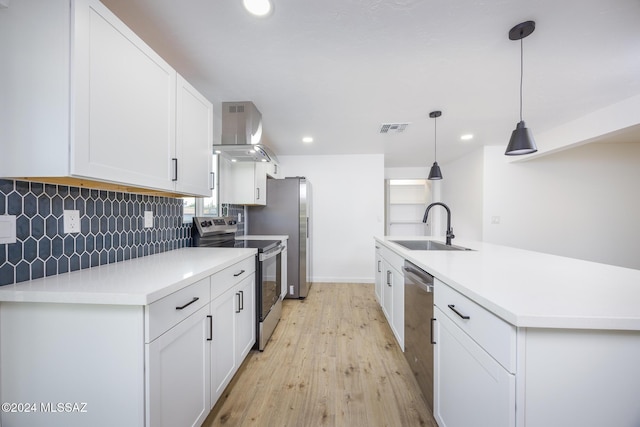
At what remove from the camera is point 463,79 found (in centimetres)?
192

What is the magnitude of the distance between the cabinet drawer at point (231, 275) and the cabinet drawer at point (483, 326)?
4.02ft

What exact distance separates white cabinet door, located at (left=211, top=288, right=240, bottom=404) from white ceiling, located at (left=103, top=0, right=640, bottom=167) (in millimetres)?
1595

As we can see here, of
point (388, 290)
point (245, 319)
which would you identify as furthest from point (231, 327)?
point (388, 290)

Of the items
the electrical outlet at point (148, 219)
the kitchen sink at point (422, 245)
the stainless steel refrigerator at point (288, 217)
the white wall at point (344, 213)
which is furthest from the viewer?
the white wall at point (344, 213)

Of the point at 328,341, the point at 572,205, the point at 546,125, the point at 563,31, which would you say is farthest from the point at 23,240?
the point at 572,205

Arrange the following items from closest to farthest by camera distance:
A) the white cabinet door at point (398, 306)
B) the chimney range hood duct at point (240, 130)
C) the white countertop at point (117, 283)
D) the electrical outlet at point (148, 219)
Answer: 1. the white countertop at point (117, 283)
2. the electrical outlet at point (148, 219)
3. the white cabinet door at point (398, 306)
4. the chimney range hood duct at point (240, 130)

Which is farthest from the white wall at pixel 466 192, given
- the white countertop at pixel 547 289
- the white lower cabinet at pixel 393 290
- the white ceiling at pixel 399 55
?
the white countertop at pixel 547 289

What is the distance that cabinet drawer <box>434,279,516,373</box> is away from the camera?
0.73 metres

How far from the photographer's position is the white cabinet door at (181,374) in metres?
0.89

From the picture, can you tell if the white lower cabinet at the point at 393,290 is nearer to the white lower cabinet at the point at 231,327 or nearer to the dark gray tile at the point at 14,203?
the white lower cabinet at the point at 231,327

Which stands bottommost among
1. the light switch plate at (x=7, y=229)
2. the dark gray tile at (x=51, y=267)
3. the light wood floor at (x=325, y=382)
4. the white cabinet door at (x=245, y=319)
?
the light wood floor at (x=325, y=382)

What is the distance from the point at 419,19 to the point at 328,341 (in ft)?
8.22

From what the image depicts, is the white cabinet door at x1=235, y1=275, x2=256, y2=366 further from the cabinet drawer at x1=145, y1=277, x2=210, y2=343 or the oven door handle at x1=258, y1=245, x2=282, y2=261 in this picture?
the cabinet drawer at x1=145, y1=277, x2=210, y2=343

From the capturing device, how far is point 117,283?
0.96 metres
